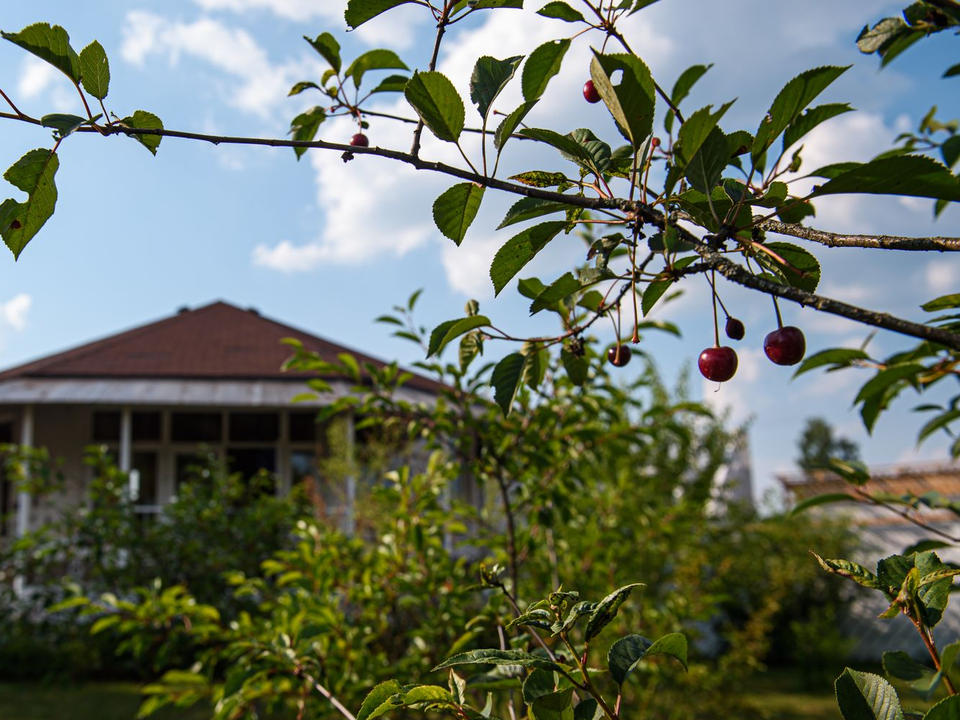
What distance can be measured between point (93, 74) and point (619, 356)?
77cm

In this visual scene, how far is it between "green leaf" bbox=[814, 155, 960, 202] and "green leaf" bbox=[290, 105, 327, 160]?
2.61 ft

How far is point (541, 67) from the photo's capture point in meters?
0.91

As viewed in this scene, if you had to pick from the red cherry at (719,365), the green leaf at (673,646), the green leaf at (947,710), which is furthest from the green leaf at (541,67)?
the green leaf at (947,710)

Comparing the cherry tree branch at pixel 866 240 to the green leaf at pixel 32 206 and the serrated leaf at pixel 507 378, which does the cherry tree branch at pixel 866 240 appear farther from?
the green leaf at pixel 32 206

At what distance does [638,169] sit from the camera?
91cm

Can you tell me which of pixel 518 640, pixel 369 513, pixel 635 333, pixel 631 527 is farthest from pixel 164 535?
pixel 635 333

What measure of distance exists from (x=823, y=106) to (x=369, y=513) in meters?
5.83

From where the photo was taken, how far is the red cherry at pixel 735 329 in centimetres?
111

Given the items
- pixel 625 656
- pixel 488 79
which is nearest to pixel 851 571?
pixel 625 656

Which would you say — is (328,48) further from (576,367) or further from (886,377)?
(886,377)

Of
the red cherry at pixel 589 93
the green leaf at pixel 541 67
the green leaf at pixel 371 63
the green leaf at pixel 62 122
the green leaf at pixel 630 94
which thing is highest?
the green leaf at pixel 371 63

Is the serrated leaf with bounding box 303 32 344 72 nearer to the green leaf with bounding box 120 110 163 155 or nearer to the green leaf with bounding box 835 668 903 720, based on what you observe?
the green leaf with bounding box 120 110 163 155

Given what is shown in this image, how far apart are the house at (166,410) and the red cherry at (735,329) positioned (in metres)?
9.52

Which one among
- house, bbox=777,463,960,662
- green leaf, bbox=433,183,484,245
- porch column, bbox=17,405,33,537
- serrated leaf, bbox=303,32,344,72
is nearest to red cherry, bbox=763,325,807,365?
green leaf, bbox=433,183,484,245
